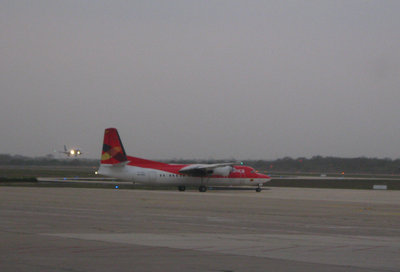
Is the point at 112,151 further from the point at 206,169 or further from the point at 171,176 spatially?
the point at 206,169

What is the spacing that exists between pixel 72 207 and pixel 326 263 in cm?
1742

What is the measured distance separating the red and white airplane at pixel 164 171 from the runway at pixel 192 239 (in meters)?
19.8

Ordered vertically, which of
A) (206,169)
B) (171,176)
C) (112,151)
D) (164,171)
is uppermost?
(112,151)

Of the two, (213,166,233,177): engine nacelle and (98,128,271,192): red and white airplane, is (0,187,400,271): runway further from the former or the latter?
(213,166,233,177): engine nacelle

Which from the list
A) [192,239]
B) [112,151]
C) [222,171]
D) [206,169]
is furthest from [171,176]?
[192,239]

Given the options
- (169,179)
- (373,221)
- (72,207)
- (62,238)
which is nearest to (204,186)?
(169,179)

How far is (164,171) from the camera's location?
163 ft

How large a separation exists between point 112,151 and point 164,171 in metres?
4.87

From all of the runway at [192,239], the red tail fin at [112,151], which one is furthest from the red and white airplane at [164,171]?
the runway at [192,239]

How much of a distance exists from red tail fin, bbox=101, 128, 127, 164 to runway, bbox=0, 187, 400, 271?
19748 mm

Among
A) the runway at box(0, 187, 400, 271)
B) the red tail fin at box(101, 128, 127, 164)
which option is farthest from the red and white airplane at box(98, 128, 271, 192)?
the runway at box(0, 187, 400, 271)

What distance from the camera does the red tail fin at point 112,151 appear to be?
4753 cm

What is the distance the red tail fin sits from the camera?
Answer: 47.5 metres

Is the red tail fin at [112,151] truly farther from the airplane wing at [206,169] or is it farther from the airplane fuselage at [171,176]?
the airplane wing at [206,169]
